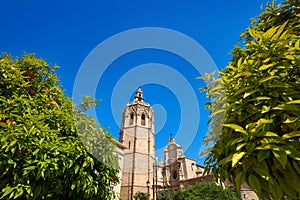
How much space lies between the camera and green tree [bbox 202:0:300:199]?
0.85 m

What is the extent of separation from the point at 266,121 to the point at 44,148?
6.63ft

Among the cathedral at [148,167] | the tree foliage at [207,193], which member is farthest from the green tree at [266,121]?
the cathedral at [148,167]

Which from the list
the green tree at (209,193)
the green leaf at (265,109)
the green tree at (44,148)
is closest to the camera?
the green leaf at (265,109)

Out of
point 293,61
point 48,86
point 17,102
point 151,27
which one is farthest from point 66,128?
point 293,61

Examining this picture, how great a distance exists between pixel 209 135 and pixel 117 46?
1342 millimetres

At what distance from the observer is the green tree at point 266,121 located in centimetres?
85

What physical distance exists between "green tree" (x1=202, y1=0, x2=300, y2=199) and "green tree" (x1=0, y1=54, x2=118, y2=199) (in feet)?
5.26

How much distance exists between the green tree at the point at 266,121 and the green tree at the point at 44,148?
5.26 feet

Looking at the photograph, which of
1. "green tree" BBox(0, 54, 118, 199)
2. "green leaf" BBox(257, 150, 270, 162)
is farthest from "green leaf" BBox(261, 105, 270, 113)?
"green tree" BBox(0, 54, 118, 199)

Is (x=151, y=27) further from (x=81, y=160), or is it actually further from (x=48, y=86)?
(x=48, y=86)

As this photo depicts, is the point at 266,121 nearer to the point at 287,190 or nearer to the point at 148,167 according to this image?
the point at 287,190

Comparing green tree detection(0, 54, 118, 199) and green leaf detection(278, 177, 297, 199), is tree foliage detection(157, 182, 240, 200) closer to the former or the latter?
green tree detection(0, 54, 118, 199)

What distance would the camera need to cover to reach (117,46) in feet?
6.57

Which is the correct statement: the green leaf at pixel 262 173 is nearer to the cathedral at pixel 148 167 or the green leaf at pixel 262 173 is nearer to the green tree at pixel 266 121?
the green tree at pixel 266 121
